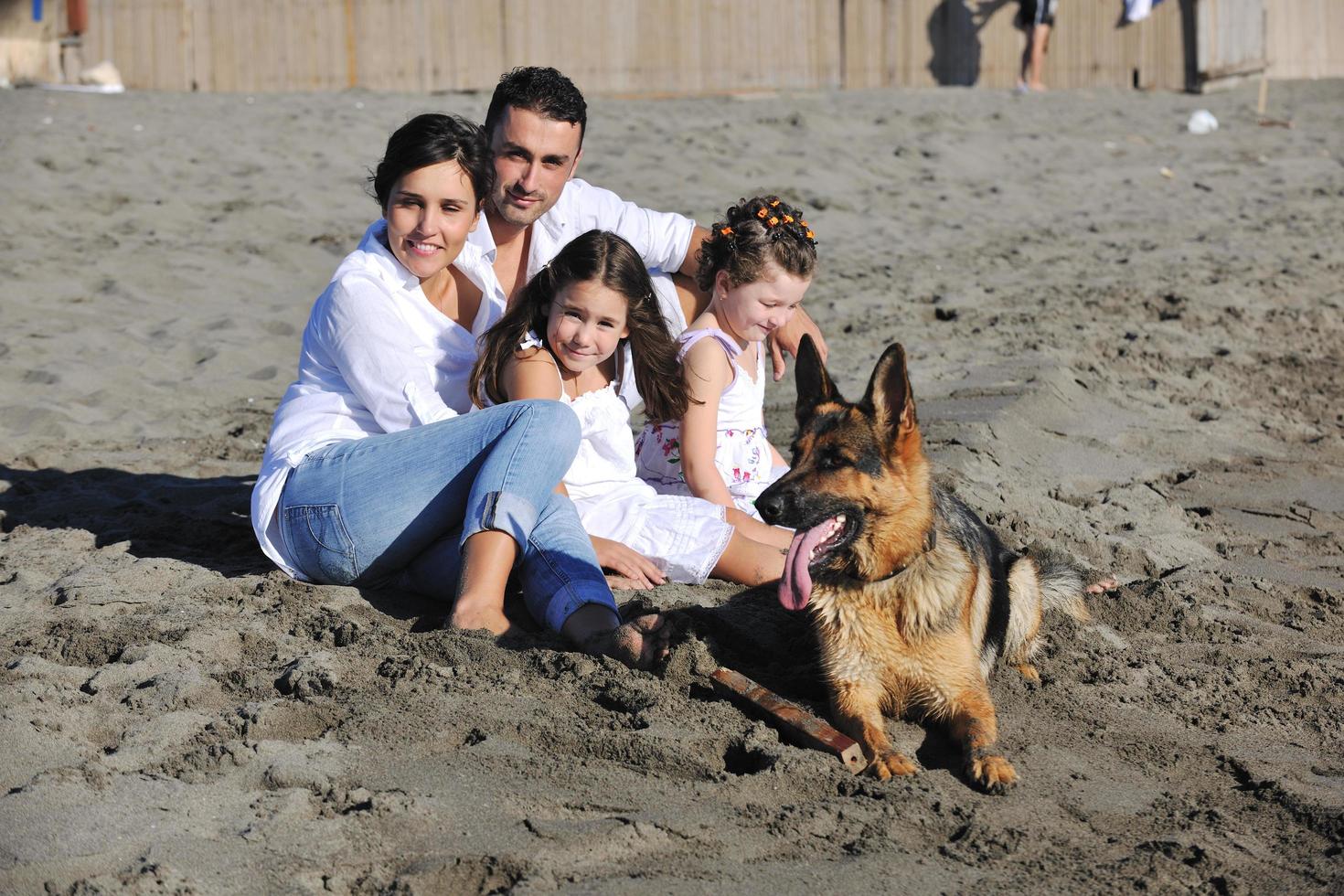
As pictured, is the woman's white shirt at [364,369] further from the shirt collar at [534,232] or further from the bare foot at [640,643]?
the bare foot at [640,643]

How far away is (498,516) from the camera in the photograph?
4.06m

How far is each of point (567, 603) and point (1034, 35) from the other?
14583mm

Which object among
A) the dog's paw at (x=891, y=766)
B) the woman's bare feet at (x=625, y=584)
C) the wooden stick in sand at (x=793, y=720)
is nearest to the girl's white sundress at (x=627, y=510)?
the woman's bare feet at (x=625, y=584)

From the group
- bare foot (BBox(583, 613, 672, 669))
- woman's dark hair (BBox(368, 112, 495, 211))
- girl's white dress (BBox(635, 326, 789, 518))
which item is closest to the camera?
bare foot (BBox(583, 613, 672, 669))

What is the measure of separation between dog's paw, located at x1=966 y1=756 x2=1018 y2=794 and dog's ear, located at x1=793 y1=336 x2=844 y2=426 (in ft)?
3.72

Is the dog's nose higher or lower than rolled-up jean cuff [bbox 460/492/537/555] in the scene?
higher

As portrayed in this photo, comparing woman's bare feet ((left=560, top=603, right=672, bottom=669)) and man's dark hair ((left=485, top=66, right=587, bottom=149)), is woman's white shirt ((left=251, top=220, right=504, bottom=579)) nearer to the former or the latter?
man's dark hair ((left=485, top=66, right=587, bottom=149))

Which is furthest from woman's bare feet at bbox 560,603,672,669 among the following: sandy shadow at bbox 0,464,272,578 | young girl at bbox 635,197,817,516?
sandy shadow at bbox 0,464,272,578

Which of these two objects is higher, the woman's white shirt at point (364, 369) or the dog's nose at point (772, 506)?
the woman's white shirt at point (364, 369)

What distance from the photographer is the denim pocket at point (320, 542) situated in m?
4.23

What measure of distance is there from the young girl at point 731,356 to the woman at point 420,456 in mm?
740

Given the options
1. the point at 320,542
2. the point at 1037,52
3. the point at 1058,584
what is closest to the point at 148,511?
the point at 320,542

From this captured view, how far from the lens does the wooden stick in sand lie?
3.50 m

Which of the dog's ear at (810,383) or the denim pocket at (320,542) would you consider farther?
the denim pocket at (320,542)
